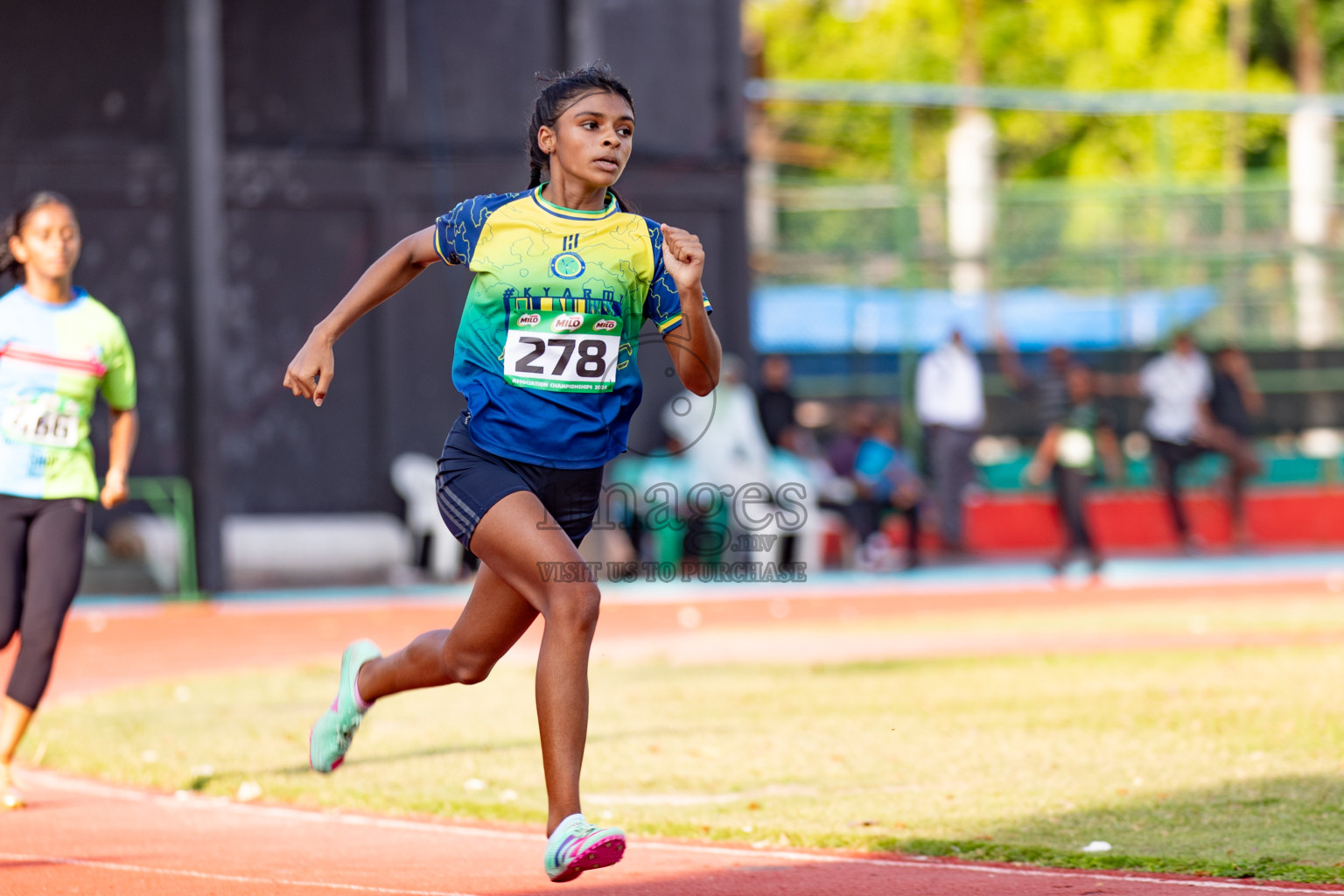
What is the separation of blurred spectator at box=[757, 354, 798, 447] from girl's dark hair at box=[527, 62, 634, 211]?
41.3ft

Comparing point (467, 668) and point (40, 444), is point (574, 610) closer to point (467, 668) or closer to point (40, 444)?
point (467, 668)

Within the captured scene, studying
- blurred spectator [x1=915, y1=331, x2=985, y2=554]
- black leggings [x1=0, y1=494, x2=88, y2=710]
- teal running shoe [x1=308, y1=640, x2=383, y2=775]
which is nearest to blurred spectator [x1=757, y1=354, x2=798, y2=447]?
blurred spectator [x1=915, y1=331, x2=985, y2=554]

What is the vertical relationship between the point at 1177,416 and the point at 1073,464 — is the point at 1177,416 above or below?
above

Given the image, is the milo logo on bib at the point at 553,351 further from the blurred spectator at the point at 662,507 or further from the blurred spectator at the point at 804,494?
the blurred spectator at the point at 804,494

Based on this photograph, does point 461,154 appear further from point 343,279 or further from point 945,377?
point 945,377

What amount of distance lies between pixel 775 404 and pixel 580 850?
13632mm

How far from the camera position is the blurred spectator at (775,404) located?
59.6 feet

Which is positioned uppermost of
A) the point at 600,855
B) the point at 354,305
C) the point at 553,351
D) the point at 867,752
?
the point at 354,305

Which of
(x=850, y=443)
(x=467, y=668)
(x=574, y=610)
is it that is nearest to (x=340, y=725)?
(x=467, y=668)

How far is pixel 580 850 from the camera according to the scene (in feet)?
15.5

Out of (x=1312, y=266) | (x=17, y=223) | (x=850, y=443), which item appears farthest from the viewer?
(x=1312, y=266)

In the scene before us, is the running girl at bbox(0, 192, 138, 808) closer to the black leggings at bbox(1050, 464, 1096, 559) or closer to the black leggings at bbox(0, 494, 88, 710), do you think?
the black leggings at bbox(0, 494, 88, 710)

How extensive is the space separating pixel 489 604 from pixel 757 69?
38.6 meters

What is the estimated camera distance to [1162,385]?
19.6 meters
